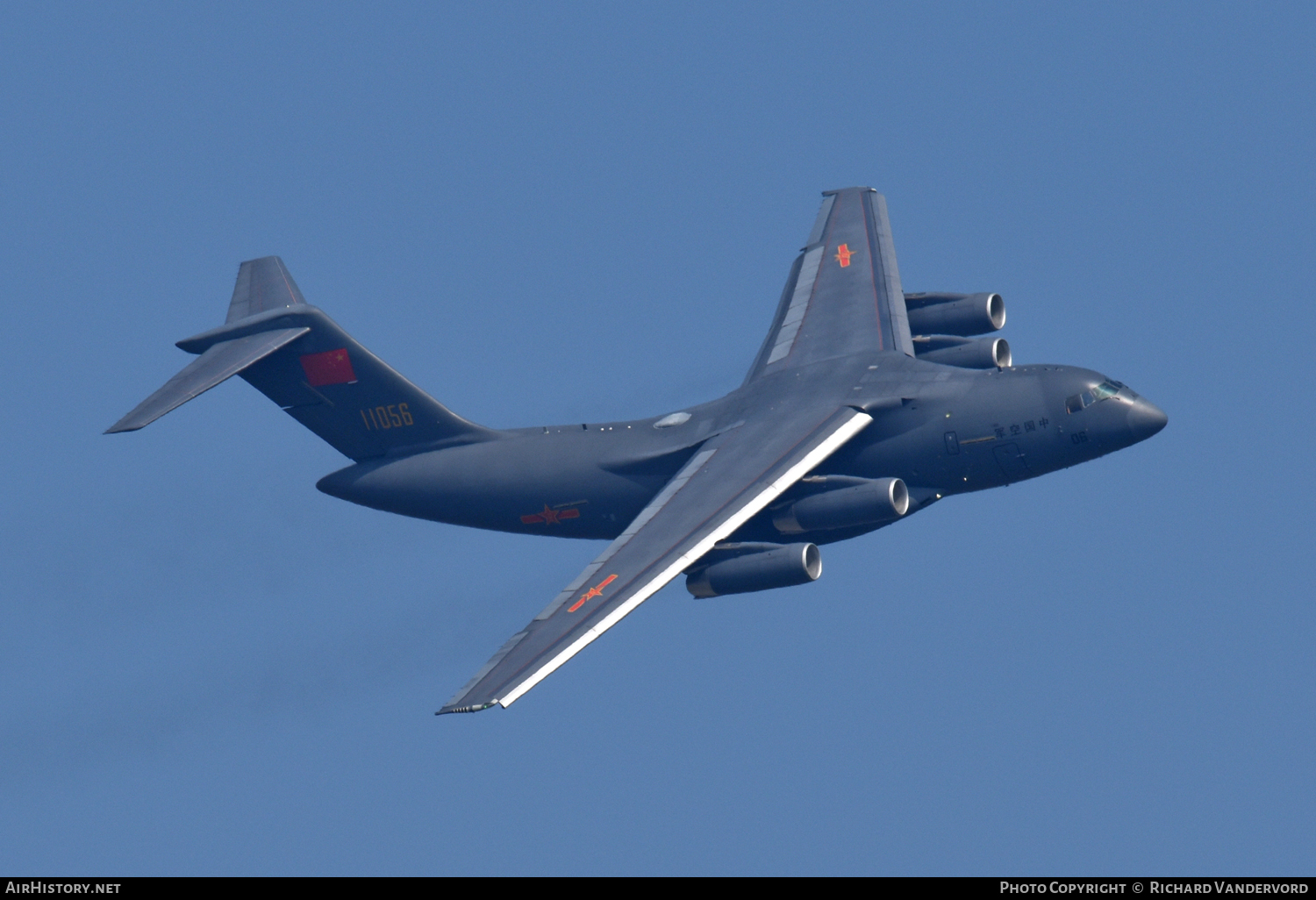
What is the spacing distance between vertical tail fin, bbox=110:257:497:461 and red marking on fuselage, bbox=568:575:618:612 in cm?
662

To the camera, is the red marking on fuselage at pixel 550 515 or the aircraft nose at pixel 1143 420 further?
the red marking on fuselage at pixel 550 515

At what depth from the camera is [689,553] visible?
3331cm

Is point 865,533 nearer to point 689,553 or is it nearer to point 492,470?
point 689,553

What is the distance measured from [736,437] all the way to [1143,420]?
6.91 m

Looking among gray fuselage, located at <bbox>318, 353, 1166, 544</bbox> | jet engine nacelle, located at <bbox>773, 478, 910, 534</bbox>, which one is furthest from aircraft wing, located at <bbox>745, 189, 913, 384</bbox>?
jet engine nacelle, located at <bbox>773, 478, 910, 534</bbox>

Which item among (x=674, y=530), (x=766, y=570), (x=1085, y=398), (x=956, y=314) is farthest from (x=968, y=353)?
(x=674, y=530)

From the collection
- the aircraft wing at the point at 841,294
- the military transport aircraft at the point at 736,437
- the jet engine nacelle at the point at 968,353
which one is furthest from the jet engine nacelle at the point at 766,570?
the jet engine nacelle at the point at 968,353

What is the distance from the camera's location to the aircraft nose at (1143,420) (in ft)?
117

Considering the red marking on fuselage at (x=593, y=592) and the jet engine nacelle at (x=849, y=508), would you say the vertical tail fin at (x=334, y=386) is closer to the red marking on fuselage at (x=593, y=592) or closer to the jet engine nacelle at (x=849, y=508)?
the red marking on fuselage at (x=593, y=592)

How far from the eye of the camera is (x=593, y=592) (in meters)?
32.8

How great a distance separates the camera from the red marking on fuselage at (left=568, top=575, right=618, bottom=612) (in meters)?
32.5

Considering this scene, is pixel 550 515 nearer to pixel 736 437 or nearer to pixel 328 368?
pixel 736 437

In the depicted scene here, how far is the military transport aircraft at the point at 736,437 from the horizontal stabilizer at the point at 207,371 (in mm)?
43
